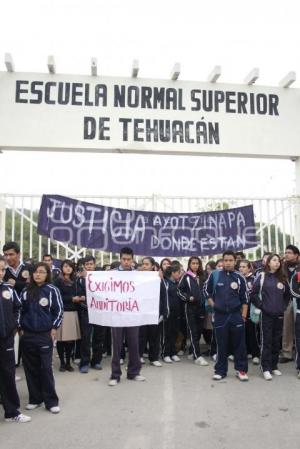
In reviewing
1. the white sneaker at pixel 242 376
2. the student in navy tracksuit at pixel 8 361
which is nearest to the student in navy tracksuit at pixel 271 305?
the white sneaker at pixel 242 376

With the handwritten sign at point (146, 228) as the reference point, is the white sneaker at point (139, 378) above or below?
below

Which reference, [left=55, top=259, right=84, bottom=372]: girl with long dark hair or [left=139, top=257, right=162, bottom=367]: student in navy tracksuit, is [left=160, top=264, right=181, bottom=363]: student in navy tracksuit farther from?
[left=55, top=259, right=84, bottom=372]: girl with long dark hair

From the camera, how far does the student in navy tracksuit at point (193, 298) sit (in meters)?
6.96

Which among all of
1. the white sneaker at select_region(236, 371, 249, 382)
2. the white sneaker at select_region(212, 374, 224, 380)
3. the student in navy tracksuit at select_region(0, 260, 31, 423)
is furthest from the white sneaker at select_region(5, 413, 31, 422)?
the white sneaker at select_region(236, 371, 249, 382)

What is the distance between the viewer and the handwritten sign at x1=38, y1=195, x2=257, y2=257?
29.2 ft

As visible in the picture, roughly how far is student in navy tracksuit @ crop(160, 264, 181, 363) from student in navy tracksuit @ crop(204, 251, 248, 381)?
1.05 m

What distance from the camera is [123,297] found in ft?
19.7

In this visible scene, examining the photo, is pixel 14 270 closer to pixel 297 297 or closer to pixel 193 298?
pixel 193 298

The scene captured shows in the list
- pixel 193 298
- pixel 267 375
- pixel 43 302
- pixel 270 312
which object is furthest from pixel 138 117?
pixel 267 375

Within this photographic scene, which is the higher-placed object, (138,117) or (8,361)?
(138,117)

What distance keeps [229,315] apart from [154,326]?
1404mm

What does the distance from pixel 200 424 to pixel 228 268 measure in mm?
2399

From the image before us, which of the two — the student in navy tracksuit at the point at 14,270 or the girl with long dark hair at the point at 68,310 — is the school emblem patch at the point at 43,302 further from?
the girl with long dark hair at the point at 68,310

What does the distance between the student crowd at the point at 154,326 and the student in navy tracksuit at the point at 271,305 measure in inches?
0.6
